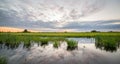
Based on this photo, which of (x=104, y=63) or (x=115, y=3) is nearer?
(x=104, y=63)

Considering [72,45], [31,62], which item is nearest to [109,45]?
[72,45]

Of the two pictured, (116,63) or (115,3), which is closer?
(116,63)

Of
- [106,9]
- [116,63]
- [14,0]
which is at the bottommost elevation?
[116,63]

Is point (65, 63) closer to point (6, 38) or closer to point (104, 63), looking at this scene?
point (104, 63)

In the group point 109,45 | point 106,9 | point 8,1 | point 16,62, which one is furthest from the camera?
point 106,9

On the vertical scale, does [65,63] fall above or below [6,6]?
below

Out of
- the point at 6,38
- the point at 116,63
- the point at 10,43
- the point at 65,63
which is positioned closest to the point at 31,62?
the point at 65,63

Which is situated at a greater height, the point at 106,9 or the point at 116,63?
the point at 106,9

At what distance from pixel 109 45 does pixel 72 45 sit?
2.38 m

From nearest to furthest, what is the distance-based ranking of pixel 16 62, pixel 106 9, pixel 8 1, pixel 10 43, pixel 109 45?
1. pixel 16 62
2. pixel 109 45
3. pixel 10 43
4. pixel 8 1
5. pixel 106 9

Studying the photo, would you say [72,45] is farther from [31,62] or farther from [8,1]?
[8,1]

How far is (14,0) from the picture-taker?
12328 millimetres

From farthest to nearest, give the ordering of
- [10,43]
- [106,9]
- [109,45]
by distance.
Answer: [106,9] → [10,43] → [109,45]

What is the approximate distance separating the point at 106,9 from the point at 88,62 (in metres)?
Result: 8.25
